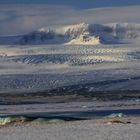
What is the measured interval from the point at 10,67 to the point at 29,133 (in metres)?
122

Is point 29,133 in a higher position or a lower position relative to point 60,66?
higher

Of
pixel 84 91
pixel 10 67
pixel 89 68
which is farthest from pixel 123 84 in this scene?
pixel 10 67

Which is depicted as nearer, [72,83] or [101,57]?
[72,83]

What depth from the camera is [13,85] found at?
117562 millimetres

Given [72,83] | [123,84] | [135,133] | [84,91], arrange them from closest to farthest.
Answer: [135,133]
[84,91]
[123,84]
[72,83]

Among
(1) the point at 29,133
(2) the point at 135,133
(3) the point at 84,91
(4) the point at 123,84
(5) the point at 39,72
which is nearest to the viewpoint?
(2) the point at 135,133

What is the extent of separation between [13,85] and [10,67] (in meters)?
33.8

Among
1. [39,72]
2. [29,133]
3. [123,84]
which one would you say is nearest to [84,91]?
[123,84]

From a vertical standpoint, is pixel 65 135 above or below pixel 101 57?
above

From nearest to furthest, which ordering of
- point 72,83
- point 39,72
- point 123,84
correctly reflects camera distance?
point 123,84 < point 72,83 < point 39,72

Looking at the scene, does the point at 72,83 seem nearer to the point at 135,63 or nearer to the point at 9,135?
the point at 135,63

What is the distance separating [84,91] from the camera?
342 ft

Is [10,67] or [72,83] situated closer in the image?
[72,83]

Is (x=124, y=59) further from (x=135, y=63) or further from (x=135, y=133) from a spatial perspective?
(x=135, y=133)
